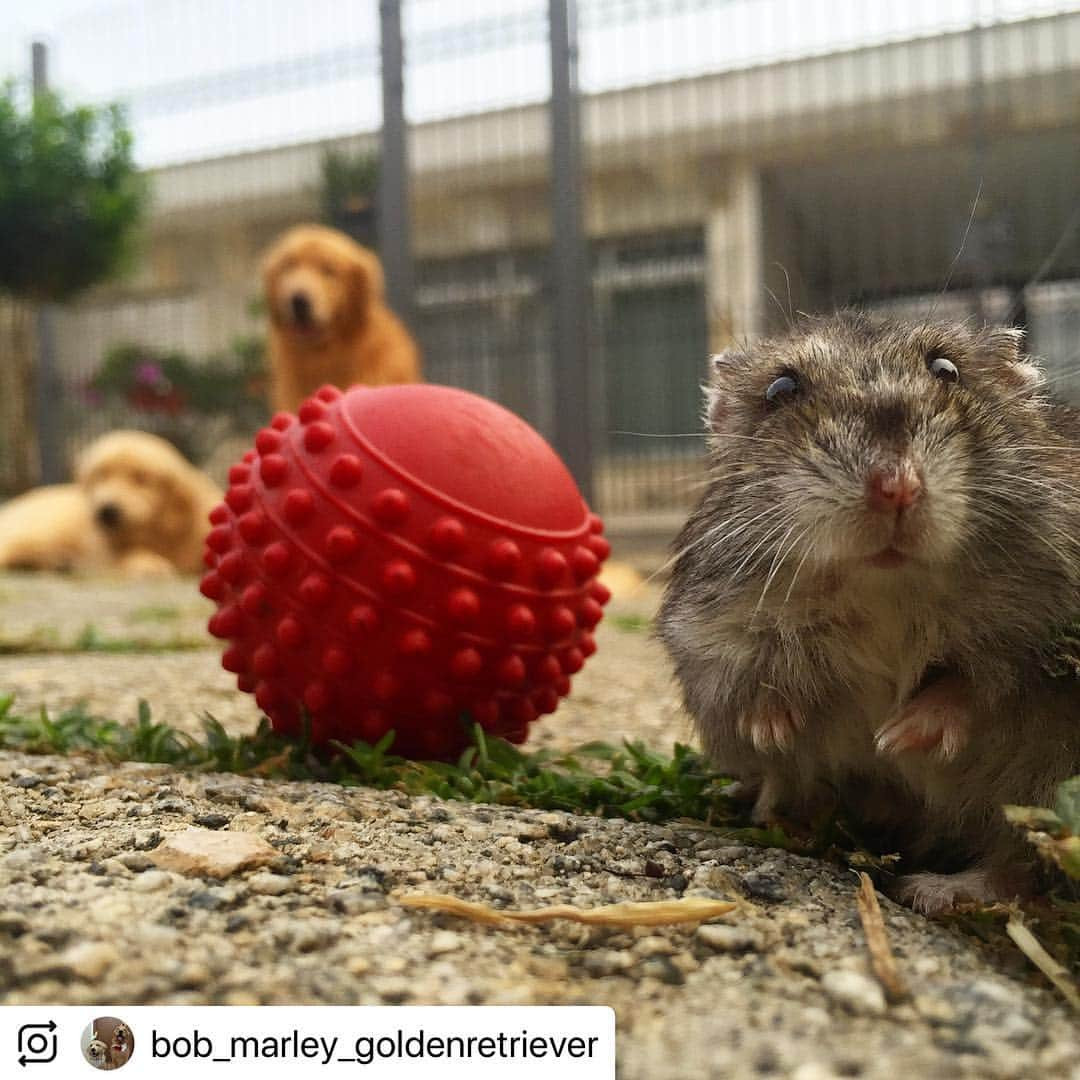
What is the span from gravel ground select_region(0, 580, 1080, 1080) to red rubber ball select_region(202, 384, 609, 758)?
33 centimetres

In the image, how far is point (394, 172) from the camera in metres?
10.2

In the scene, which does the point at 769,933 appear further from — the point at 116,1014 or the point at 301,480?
the point at 301,480

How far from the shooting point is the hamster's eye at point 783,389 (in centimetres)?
207

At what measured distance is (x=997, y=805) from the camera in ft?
6.26

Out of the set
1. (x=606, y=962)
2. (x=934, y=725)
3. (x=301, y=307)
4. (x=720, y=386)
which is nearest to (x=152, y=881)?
(x=606, y=962)

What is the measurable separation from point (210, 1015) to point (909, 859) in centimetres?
135

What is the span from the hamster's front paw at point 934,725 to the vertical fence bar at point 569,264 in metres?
8.01

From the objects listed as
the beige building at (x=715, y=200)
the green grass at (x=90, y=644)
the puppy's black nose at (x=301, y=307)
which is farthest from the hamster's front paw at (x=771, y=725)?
the puppy's black nose at (x=301, y=307)

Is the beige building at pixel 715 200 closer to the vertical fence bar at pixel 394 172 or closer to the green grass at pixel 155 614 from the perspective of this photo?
the vertical fence bar at pixel 394 172

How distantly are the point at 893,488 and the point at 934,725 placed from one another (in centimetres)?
41

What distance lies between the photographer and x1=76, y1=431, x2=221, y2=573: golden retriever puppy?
10992 mm

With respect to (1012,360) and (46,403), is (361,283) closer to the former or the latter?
(1012,360)

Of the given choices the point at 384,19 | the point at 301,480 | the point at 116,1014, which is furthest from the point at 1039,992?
the point at 384,19

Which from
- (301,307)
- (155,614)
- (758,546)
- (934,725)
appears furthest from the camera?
(301,307)
